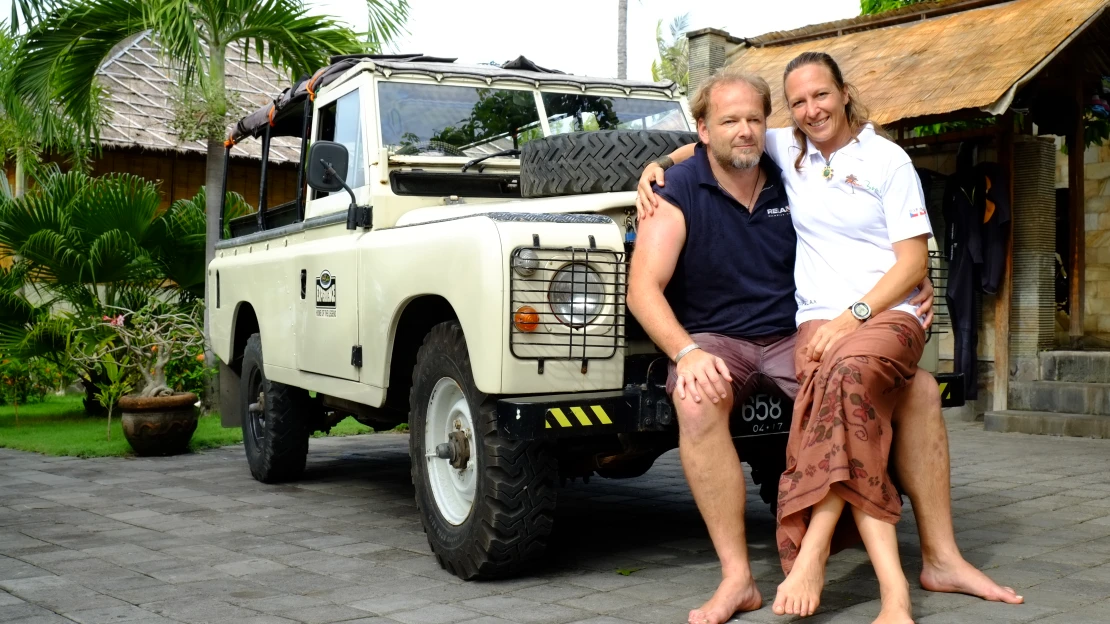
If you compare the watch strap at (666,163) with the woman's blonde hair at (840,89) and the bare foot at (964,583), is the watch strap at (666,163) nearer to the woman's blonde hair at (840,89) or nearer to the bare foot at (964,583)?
the woman's blonde hair at (840,89)

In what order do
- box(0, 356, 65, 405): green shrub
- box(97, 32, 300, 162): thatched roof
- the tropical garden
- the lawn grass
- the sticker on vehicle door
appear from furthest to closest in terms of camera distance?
1. box(97, 32, 300, 162): thatched roof
2. box(0, 356, 65, 405): green shrub
3. the tropical garden
4. the lawn grass
5. the sticker on vehicle door

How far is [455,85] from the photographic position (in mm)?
6055

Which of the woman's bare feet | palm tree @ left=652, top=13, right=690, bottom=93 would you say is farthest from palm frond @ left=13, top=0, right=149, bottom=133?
palm tree @ left=652, top=13, right=690, bottom=93

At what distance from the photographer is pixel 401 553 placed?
5.09 metres

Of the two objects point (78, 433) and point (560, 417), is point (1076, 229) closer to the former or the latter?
point (560, 417)

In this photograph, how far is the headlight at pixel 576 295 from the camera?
410cm

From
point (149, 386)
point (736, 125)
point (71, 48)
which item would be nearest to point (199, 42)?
point (71, 48)

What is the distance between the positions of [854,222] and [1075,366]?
263 inches

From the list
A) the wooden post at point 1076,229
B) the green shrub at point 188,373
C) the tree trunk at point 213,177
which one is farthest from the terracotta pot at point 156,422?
the wooden post at point 1076,229

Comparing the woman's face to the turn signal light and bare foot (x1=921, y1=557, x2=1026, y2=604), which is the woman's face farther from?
bare foot (x1=921, y1=557, x2=1026, y2=604)

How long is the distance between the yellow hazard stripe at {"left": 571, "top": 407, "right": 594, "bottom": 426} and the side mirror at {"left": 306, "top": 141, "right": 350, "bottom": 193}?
196 cm

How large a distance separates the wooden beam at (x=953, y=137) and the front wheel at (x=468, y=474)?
7.13 m

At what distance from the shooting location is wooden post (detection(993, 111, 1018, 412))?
10203 mm

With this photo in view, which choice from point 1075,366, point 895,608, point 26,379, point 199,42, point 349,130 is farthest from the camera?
point 26,379
